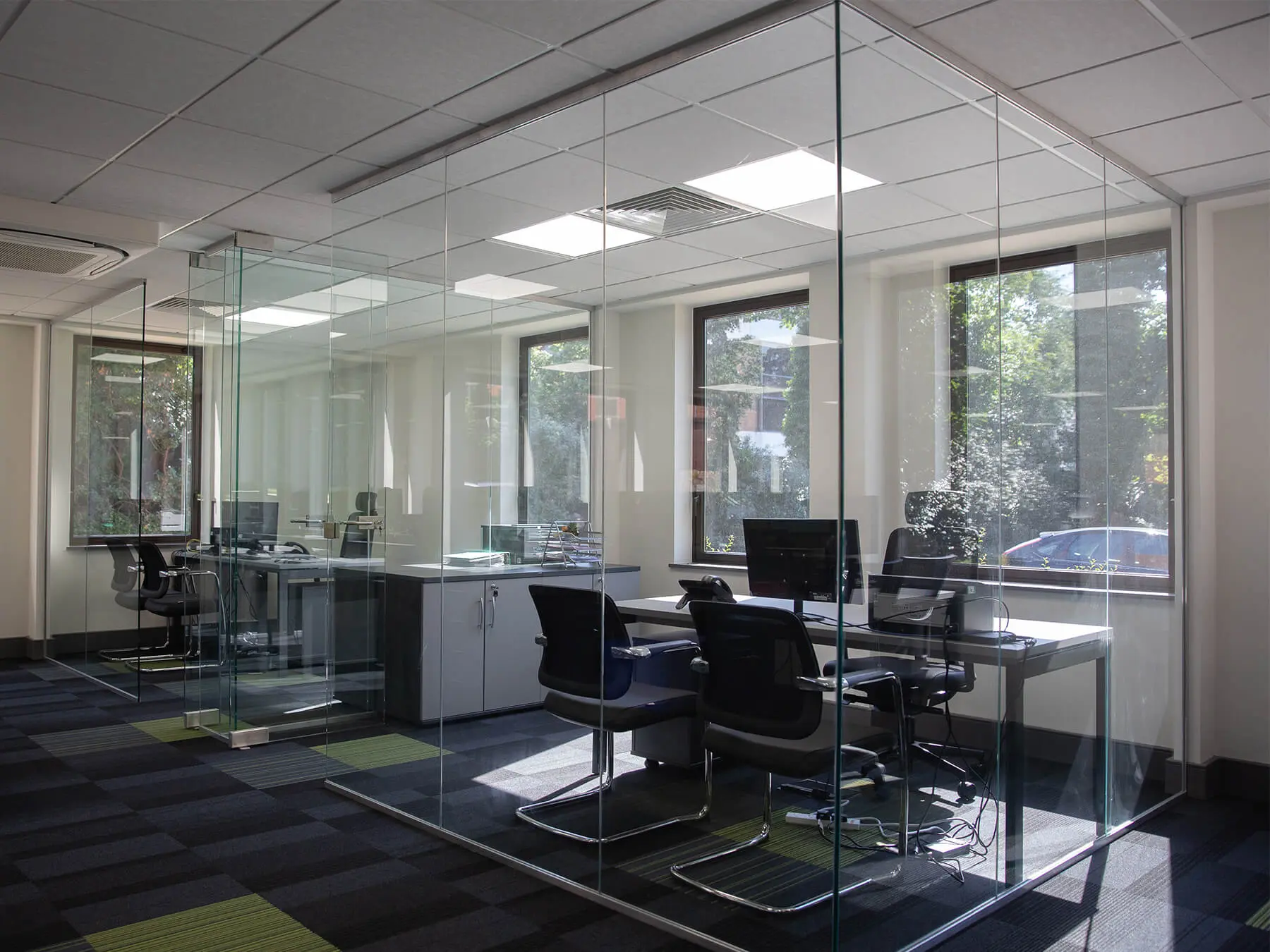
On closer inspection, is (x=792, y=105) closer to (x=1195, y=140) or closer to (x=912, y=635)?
(x=912, y=635)

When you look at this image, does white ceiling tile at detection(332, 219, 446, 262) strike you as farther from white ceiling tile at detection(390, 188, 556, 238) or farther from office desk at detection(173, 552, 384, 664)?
office desk at detection(173, 552, 384, 664)

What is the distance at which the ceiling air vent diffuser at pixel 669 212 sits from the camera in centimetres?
304

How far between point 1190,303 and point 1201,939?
2.80 m

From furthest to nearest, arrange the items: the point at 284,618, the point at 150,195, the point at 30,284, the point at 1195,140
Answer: the point at 30,284 < the point at 284,618 < the point at 150,195 < the point at 1195,140

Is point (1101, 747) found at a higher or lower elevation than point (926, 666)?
lower

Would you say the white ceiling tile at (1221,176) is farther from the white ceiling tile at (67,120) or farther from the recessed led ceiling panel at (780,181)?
the white ceiling tile at (67,120)

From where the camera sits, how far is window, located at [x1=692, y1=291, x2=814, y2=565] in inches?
109

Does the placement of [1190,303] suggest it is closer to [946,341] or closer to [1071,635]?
[1071,635]

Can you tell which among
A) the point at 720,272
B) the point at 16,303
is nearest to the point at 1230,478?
the point at 720,272

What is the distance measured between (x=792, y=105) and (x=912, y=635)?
1.61 m

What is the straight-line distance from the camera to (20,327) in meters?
8.20

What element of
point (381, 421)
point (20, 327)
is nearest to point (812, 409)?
point (381, 421)

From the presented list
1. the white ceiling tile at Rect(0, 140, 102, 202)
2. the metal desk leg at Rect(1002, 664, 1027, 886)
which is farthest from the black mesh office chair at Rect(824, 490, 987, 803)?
the white ceiling tile at Rect(0, 140, 102, 202)

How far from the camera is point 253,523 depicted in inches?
220
